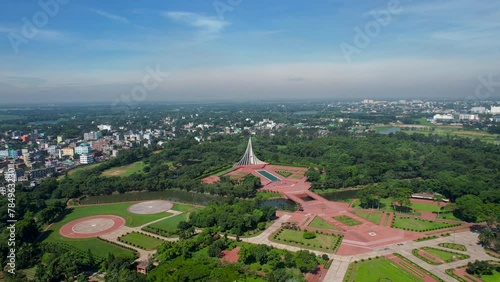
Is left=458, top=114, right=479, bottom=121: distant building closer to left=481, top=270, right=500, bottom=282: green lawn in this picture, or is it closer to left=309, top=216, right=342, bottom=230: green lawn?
left=309, top=216, right=342, bottom=230: green lawn

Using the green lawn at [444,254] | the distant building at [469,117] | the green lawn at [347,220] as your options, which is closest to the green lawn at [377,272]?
the green lawn at [444,254]

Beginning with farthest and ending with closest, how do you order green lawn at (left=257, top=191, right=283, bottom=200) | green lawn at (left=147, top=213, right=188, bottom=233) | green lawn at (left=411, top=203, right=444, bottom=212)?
green lawn at (left=257, top=191, right=283, bottom=200), green lawn at (left=411, top=203, right=444, bottom=212), green lawn at (left=147, top=213, right=188, bottom=233)

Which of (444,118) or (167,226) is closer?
(167,226)

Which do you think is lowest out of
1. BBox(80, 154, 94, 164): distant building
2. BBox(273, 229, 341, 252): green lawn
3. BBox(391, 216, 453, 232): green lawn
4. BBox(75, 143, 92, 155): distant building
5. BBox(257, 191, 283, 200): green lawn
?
BBox(273, 229, 341, 252): green lawn

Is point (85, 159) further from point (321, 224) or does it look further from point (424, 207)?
point (424, 207)

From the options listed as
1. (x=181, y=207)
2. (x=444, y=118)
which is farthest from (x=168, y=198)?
(x=444, y=118)

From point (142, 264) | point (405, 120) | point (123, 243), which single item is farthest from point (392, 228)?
point (405, 120)

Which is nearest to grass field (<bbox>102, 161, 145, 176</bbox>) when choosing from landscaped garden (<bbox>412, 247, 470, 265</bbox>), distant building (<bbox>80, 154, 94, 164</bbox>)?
distant building (<bbox>80, 154, 94, 164</bbox>)

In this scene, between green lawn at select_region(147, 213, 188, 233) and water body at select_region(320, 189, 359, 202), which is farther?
water body at select_region(320, 189, 359, 202)
